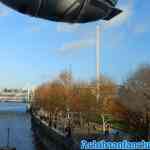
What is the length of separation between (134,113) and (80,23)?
1800 cm

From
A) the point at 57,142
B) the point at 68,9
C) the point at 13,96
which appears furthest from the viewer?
the point at 13,96

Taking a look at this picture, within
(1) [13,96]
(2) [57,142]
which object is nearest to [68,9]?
(2) [57,142]

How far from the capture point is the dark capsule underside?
2.60 m

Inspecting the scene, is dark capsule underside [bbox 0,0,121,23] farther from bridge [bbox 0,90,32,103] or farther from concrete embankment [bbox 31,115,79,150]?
bridge [bbox 0,90,32,103]

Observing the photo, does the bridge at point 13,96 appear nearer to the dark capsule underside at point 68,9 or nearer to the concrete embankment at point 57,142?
the concrete embankment at point 57,142

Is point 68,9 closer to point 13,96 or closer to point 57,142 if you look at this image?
point 57,142

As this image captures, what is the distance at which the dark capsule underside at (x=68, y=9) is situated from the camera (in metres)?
2.60

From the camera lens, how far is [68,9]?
2686 mm

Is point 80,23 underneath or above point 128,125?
above

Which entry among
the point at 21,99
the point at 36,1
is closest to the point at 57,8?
the point at 36,1

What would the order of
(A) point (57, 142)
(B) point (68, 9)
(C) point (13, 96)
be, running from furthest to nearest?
1. (C) point (13, 96)
2. (A) point (57, 142)
3. (B) point (68, 9)

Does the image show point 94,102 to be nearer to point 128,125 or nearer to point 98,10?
point 128,125

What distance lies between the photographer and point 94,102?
29.0 meters

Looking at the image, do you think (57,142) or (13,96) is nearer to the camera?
(57,142)
